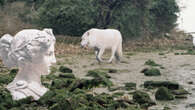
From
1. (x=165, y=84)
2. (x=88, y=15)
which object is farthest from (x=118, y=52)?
(x=88, y=15)

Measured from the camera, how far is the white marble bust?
6.75 meters

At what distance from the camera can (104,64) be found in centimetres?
1616

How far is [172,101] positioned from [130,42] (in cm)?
2270

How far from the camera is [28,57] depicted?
6.77 meters

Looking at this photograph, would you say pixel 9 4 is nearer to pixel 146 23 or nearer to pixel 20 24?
pixel 20 24

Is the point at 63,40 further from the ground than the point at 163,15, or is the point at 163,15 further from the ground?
the point at 163,15

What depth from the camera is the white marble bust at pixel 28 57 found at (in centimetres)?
675

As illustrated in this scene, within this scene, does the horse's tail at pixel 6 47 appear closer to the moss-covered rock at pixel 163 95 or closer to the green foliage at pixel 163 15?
the moss-covered rock at pixel 163 95

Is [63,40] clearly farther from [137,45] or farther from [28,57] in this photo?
[28,57]

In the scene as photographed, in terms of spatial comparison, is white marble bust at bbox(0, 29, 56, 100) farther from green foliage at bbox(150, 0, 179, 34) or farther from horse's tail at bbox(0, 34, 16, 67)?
green foliage at bbox(150, 0, 179, 34)

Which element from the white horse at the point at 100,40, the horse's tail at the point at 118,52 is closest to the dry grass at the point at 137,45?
the horse's tail at the point at 118,52

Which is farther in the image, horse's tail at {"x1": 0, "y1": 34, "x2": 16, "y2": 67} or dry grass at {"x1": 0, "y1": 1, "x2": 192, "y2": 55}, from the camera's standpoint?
dry grass at {"x1": 0, "y1": 1, "x2": 192, "y2": 55}

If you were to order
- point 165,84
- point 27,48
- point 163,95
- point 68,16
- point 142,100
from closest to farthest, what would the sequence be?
1. point 27,48
2. point 142,100
3. point 163,95
4. point 165,84
5. point 68,16

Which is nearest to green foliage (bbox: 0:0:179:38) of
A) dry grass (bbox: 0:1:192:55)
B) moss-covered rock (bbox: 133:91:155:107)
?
dry grass (bbox: 0:1:192:55)
